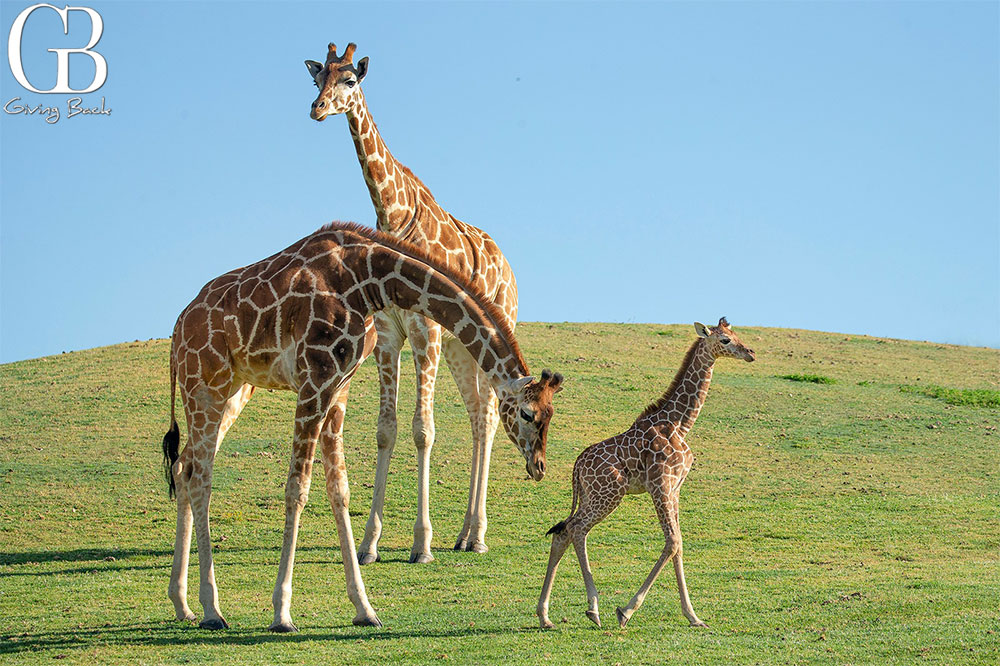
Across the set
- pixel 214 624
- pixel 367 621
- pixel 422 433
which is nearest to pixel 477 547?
pixel 422 433

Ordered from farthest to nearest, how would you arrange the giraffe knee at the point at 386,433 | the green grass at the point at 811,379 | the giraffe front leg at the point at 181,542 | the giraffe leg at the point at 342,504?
the green grass at the point at 811,379 → the giraffe knee at the point at 386,433 → the giraffe front leg at the point at 181,542 → the giraffe leg at the point at 342,504

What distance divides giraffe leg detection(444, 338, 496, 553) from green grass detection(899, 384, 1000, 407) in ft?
56.5

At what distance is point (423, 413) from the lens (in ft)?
53.2

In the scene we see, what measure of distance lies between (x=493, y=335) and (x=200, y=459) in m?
3.45

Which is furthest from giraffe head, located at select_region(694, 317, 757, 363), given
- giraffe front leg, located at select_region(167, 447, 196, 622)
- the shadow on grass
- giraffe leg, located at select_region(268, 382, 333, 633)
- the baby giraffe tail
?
giraffe front leg, located at select_region(167, 447, 196, 622)

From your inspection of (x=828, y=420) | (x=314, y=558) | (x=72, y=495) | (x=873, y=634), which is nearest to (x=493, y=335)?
(x=873, y=634)

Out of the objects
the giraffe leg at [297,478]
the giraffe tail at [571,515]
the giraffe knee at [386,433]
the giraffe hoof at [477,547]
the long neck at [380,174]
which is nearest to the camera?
the giraffe tail at [571,515]

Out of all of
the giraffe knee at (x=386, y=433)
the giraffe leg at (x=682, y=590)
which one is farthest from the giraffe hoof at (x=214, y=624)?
the giraffe leg at (x=682, y=590)

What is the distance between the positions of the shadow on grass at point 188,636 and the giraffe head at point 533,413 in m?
1.95

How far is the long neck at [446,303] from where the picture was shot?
1125 centimetres

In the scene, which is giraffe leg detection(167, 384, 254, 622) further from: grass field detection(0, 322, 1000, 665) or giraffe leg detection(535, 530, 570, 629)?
giraffe leg detection(535, 530, 570, 629)

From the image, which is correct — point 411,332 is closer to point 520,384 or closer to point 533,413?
point 520,384

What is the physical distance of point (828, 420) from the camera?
26.8 meters

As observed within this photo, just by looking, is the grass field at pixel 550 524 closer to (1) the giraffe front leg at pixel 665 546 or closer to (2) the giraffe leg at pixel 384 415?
(1) the giraffe front leg at pixel 665 546
